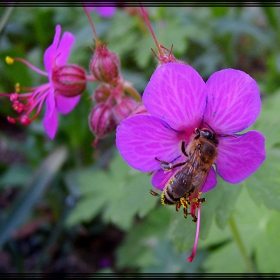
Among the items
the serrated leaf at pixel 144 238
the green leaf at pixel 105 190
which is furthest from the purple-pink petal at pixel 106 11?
the serrated leaf at pixel 144 238

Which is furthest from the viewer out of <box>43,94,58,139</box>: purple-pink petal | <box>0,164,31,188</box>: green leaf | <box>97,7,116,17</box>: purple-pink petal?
<box>97,7,116,17</box>: purple-pink petal

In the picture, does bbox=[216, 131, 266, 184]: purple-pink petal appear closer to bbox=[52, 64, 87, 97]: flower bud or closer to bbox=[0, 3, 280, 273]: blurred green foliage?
bbox=[0, 3, 280, 273]: blurred green foliage

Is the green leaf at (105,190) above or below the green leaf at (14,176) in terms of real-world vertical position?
A: below

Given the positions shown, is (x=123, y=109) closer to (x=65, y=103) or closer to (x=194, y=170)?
(x=65, y=103)

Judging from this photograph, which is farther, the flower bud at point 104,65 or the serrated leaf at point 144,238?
the serrated leaf at point 144,238

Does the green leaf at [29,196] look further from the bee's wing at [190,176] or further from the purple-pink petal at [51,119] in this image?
the bee's wing at [190,176]

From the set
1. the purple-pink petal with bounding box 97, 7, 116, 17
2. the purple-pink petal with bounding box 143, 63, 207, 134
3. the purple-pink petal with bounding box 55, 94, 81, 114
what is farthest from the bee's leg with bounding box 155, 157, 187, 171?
the purple-pink petal with bounding box 97, 7, 116, 17

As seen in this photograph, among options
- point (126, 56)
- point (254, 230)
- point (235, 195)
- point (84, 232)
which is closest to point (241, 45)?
point (126, 56)
